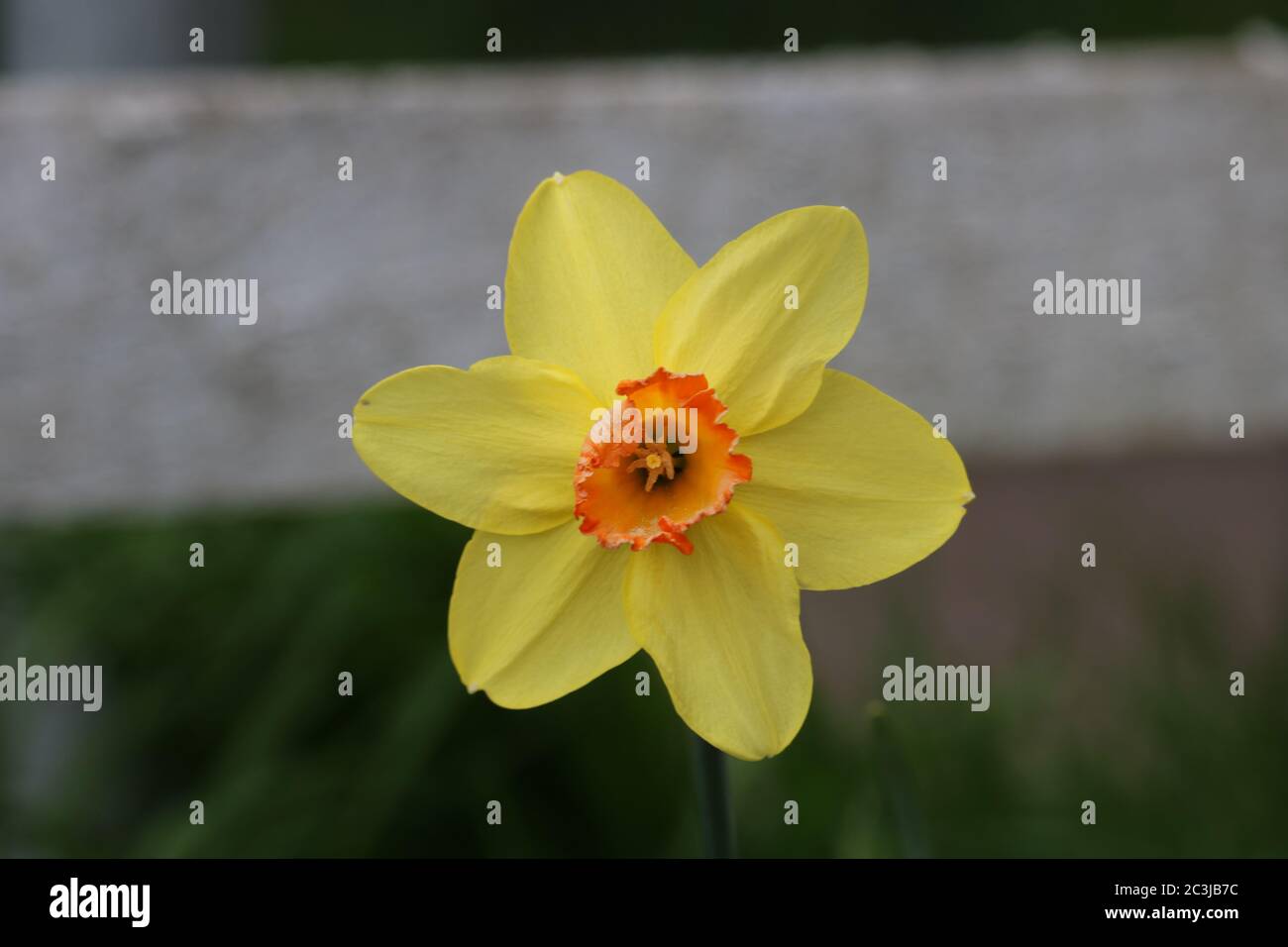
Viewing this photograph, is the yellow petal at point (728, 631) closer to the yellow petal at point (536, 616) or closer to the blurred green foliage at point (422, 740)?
the yellow petal at point (536, 616)

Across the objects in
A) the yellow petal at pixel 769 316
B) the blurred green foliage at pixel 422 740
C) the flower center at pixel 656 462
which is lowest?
the blurred green foliage at pixel 422 740

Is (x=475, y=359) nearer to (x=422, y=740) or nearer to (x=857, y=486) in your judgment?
(x=422, y=740)

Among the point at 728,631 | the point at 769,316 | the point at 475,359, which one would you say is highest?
the point at 475,359

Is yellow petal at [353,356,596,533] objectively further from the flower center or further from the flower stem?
the flower stem

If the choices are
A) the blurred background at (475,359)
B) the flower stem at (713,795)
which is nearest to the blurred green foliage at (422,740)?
the blurred background at (475,359)

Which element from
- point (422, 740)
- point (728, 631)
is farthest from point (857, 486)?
point (422, 740)

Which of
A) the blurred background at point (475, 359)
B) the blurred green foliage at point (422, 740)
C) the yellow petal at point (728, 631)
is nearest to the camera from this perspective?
the yellow petal at point (728, 631)
